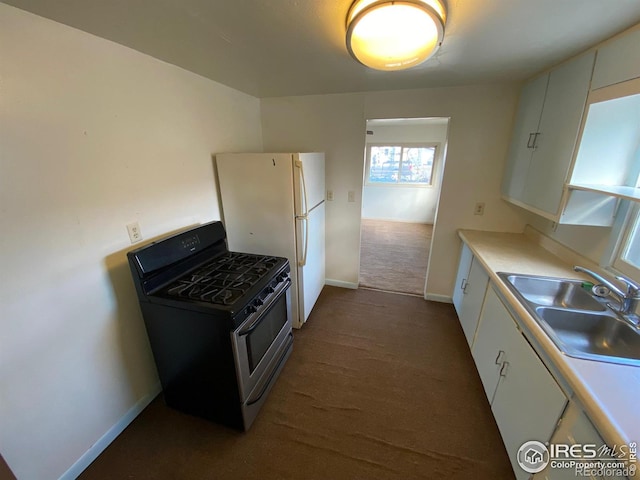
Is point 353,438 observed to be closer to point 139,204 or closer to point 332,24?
point 139,204

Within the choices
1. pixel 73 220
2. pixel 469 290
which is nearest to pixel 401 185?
pixel 469 290

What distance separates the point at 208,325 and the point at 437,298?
2571 mm

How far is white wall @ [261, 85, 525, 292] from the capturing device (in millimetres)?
2330

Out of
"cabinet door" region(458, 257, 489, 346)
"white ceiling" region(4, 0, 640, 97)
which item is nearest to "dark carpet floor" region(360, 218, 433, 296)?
"cabinet door" region(458, 257, 489, 346)

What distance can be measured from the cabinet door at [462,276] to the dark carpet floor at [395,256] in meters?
0.45

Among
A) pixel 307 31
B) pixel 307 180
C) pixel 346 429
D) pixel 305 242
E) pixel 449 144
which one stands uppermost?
pixel 307 31

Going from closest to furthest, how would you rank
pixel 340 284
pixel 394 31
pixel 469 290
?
pixel 394 31
pixel 469 290
pixel 340 284

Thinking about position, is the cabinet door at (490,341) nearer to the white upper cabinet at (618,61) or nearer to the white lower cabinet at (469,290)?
the white lower cabinet at (469,290)

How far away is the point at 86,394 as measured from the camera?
4.52ft

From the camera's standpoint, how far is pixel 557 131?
5.29 feet

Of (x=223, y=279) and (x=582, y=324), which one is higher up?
(x=223, y=279)

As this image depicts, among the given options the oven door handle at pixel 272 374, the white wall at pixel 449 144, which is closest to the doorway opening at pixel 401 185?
the white wall at pixel 449 144

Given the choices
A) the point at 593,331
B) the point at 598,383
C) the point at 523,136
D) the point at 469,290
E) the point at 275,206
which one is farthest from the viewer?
the point at 469,290

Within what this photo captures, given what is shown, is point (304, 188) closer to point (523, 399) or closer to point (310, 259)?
point (310, 259)
